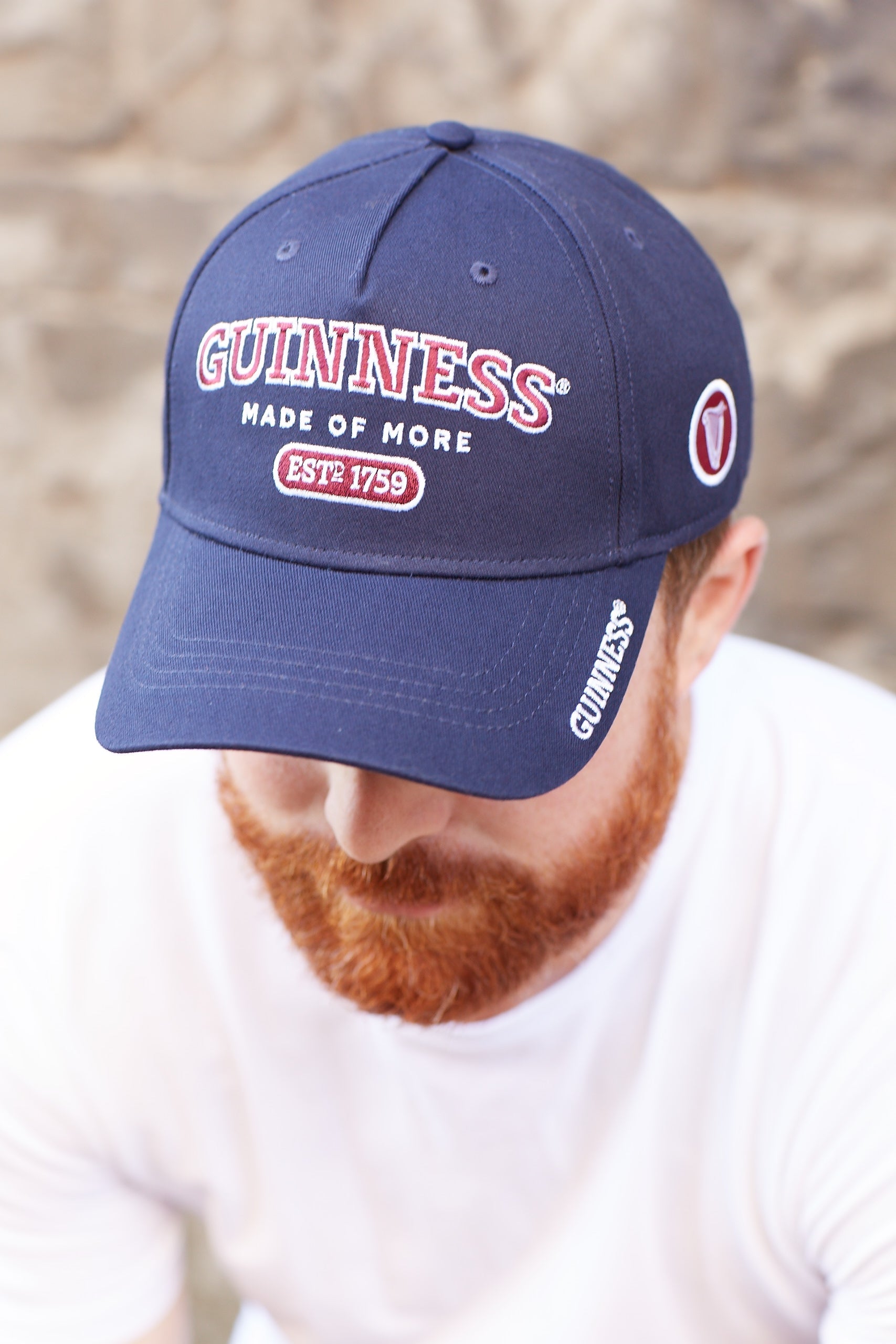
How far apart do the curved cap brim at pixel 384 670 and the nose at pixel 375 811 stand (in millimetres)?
108

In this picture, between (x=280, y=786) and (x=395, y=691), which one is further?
(x=280, y=786)

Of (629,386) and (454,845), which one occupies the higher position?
(629,386)

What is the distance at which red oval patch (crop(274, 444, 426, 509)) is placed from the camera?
28.0 inches

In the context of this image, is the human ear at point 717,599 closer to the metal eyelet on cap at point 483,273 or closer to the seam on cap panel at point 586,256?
the seam on cap panel at point 586,256

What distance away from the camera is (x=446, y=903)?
859 millimetres

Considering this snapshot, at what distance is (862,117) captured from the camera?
4.71 feet

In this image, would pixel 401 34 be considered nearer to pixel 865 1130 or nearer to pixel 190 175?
pixel 190 175

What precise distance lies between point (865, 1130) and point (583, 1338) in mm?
288

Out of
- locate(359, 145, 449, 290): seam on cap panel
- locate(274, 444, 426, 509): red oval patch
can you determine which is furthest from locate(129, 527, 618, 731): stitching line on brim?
locate(359, 145, 449, 290): seam on cap panel

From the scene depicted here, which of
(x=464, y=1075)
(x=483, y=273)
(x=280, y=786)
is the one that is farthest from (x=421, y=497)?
(x=464, y=1075)

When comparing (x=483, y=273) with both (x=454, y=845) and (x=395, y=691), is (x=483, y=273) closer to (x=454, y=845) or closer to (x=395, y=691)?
(x=395, y=691)

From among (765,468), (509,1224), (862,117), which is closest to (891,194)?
(862,117)

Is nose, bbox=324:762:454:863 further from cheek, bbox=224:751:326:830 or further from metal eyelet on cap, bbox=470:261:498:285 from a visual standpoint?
metal eyelet on cap, bbox=470:261:498:285

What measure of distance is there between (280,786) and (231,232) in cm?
38
